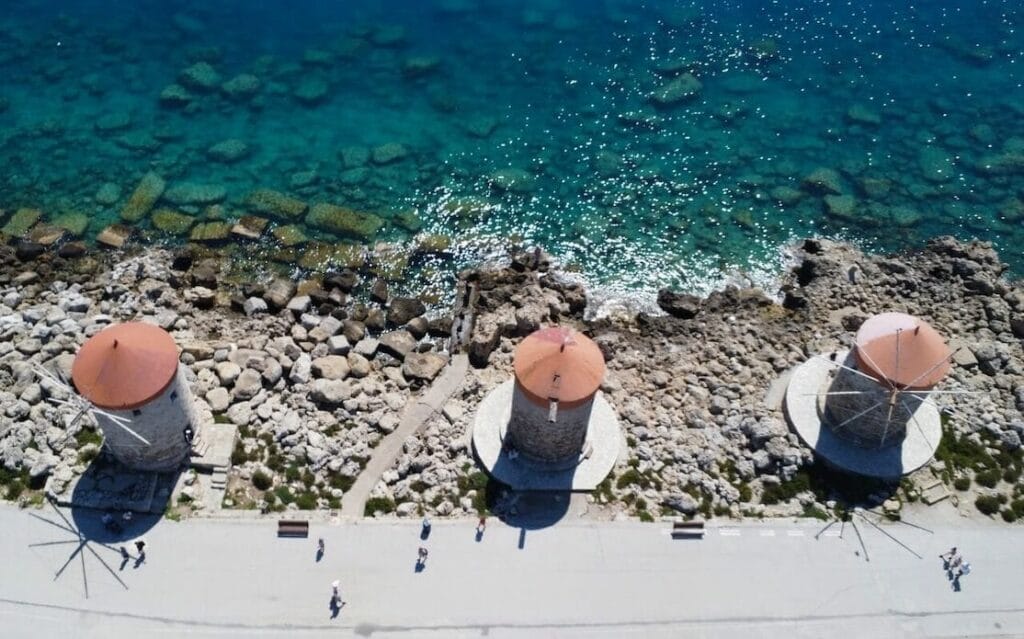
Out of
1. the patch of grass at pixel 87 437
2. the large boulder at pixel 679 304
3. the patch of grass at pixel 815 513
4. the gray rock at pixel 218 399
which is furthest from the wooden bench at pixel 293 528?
the large boulder at pixel 679 304

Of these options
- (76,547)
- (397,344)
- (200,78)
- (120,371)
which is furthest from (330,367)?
(200,78)

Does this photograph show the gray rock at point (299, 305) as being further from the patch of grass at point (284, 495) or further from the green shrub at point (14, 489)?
the green shrub at point (14, 489)

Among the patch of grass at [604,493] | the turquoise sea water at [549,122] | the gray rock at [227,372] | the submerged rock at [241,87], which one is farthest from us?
the submerged rock at [241,87]

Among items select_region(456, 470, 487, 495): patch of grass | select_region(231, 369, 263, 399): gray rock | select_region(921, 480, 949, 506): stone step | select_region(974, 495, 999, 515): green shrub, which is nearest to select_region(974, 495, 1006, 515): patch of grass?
select_region(974, 495, 999, 515): green shrub

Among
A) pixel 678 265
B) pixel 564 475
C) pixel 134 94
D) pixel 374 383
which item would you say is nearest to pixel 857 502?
pixel 564 475

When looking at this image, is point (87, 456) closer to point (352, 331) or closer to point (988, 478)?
point (352, 331)

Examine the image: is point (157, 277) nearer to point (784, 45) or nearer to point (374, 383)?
point (374, 383)

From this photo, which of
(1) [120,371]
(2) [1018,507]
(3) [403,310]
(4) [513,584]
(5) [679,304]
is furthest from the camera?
(5) [679,304]
